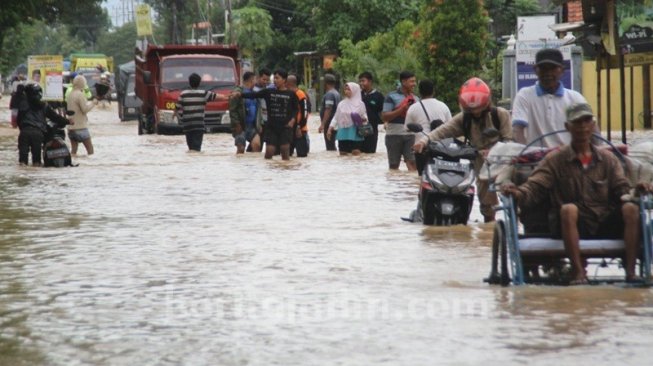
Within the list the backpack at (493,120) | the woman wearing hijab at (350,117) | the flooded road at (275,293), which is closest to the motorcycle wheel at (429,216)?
the flooded road at (275,293)

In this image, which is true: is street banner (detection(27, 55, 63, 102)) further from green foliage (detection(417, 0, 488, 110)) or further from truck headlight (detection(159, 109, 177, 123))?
green foliage (detection(417, 0, 488, 110))

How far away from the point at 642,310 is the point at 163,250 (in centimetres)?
520

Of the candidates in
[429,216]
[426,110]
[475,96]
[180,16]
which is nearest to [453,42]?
[426,110]

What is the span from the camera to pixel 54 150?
26.8 metres

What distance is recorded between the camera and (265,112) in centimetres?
2809

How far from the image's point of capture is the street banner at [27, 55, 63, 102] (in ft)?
164

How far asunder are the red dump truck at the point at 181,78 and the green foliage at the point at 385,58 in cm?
561

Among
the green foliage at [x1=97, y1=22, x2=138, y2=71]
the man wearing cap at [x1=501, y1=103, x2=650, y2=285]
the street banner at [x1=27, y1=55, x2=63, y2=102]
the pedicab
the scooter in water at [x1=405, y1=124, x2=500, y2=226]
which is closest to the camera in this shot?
the pedicab

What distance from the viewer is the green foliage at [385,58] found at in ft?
153

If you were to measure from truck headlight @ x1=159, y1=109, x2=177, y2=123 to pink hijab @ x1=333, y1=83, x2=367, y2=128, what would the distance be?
13.5 metres

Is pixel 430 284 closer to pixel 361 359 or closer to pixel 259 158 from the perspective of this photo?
pixel 361 359

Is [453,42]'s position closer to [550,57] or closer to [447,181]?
[447,181]

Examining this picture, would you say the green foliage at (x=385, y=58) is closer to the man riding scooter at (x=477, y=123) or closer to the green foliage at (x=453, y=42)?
the green foliage at (x=453, y=42)

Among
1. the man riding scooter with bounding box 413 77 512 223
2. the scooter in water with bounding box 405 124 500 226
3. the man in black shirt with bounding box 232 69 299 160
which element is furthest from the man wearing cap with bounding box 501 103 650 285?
the man in black shirt with bounding box 232 69 299 160
